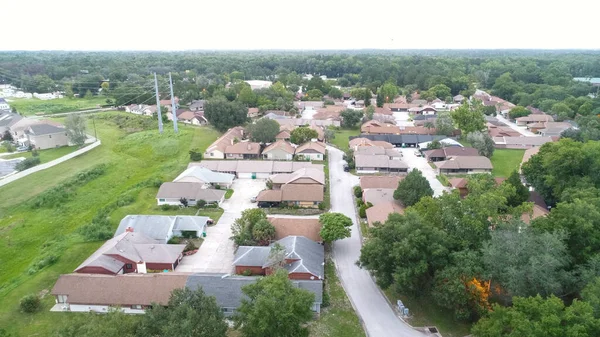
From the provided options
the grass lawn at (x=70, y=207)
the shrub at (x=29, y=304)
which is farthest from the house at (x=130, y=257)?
Result: the shrub at (x=29, y=304)

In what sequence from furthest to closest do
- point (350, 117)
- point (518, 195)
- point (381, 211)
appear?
point (350, 117)
point (518, 195)
point (381, 211)

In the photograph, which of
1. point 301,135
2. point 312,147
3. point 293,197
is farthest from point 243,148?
point 293,197

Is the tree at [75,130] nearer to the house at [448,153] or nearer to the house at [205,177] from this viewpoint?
the house at [205,177]

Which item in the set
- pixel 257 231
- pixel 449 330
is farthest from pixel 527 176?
pixel 257 231

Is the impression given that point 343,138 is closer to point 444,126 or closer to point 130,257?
point 444,126

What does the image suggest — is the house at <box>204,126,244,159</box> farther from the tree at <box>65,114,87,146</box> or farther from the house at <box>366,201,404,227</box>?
the house at <box>366,201,404,227</box>
